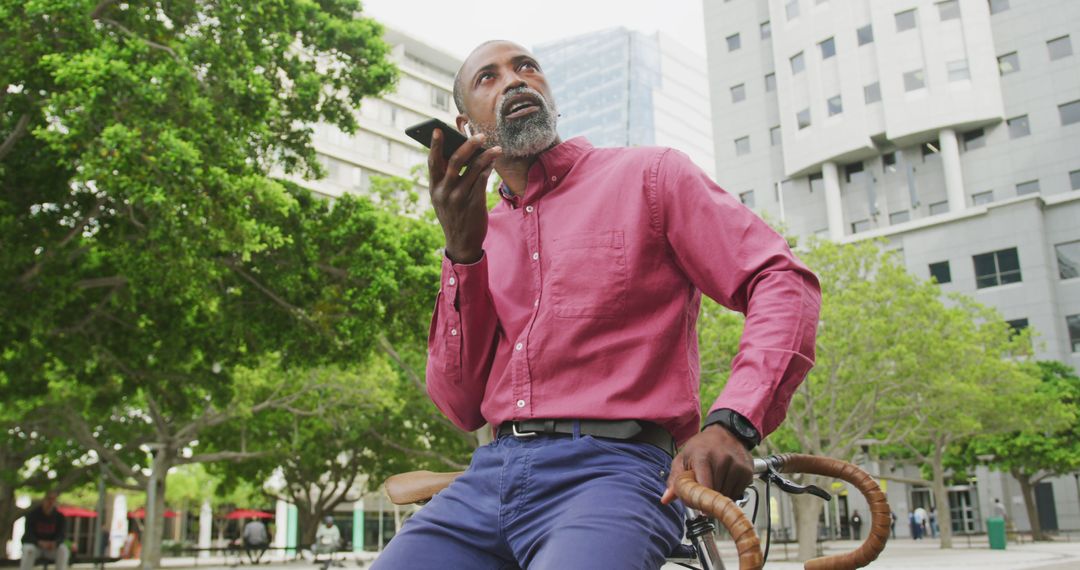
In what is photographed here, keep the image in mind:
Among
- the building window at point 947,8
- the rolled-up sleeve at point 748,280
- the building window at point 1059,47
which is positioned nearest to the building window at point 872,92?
the building window at point 947,8

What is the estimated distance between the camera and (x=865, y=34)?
48.4 meters

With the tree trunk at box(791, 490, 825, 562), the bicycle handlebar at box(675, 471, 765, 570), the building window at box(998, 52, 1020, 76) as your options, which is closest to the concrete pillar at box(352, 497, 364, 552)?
the tree trunk at box(791, 490, 825, 562)

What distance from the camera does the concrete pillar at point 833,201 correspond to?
4822 centimetres

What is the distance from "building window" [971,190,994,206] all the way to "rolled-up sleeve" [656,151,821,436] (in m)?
48.0

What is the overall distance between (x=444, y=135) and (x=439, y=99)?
69.7 meters

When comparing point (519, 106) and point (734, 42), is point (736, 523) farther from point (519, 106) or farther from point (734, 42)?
point (734, 42)

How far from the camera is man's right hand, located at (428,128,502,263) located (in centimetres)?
196

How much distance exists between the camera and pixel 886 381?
2352cm

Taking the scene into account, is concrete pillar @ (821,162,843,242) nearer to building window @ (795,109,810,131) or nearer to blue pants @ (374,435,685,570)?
building window @ (795,109,810,131)

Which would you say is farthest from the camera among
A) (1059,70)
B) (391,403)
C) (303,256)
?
(1059,70)

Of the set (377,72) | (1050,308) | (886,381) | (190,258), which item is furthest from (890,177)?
(190,258)

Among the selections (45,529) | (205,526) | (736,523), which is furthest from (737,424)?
(205,526)

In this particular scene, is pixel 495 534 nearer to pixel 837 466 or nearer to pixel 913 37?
pixel 837 466

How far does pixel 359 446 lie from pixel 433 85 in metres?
40.3
